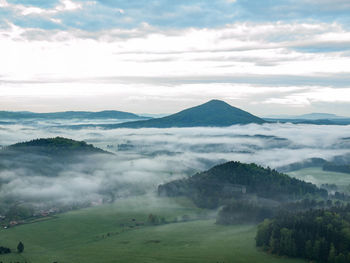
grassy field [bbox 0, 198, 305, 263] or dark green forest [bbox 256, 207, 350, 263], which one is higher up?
dark green forest [bbox 256, 207, 350, 263]

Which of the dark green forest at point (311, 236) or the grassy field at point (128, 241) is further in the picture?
the grassy field at point (128, 241)

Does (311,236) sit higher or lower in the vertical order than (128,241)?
higher

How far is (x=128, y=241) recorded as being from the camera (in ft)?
498

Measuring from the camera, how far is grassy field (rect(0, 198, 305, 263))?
12888 centimetres

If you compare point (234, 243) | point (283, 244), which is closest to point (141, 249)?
point (234, 243)

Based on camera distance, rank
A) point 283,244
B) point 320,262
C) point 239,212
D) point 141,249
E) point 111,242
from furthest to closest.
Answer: point 239,212 → point 111,242 → point 141,249 → point 283,244 → point 320,262

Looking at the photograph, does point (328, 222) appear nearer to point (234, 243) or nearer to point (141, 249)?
point (234, 243)

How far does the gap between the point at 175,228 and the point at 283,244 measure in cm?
5352

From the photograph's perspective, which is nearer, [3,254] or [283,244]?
[283,244]

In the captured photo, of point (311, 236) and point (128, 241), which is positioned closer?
point (311, 236)

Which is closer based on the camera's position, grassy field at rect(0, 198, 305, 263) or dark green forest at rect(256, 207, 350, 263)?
dark green forest at rect(256, 207, 350, 263)

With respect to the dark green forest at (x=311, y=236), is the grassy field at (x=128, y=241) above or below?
below

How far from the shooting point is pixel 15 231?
17425 cm

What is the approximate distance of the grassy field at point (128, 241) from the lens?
129 meters
